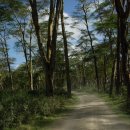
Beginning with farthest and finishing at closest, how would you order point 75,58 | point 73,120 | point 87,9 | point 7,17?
point 75,58 < point 87,9 < point 7,17 < point 73,120

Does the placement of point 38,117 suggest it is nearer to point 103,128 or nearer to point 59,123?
point 59,123

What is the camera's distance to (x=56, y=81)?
71.2 metres

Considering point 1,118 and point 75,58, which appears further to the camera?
point 75,58

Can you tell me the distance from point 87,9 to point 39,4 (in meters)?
13.6

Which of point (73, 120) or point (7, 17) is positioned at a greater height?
point (7, 17)

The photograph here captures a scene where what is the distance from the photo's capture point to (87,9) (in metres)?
58.3

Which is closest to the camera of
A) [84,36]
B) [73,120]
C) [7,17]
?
[73,120]

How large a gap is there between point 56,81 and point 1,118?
56.2 metres

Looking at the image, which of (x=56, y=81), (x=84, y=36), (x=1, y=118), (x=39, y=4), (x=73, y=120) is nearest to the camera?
(x=1, y=118)

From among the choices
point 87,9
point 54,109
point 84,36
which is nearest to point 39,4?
point 87,9

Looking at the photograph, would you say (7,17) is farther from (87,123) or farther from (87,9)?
(87,123)

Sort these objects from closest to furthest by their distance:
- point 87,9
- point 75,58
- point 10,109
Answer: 1. point 10,109
2. point 87,9
3. point 75,58

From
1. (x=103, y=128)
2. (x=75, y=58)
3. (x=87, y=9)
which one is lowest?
(x=103, y=128)

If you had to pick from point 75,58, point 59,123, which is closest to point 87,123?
point 59,123
